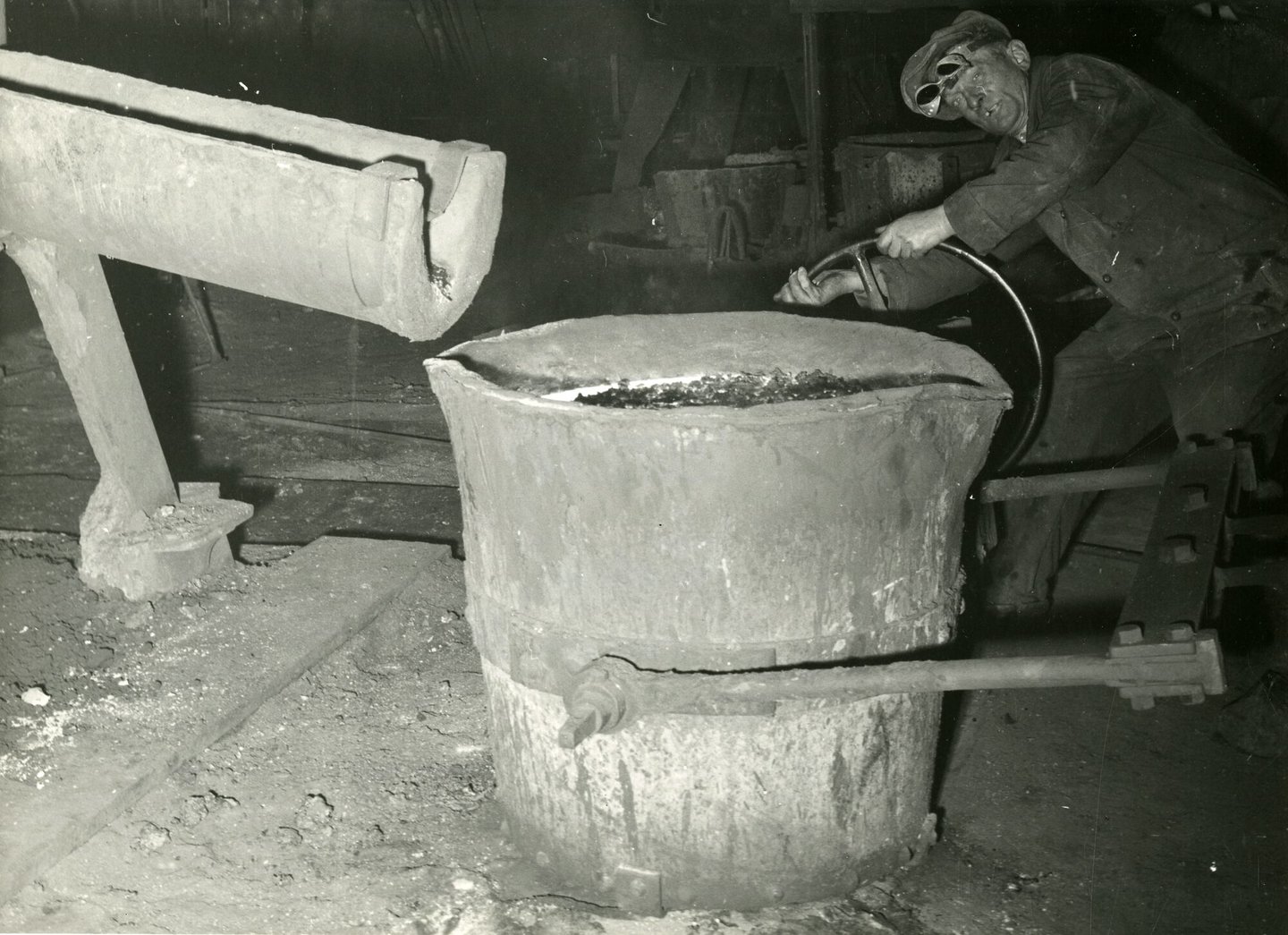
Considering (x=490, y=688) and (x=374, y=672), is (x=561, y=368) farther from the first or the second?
(x=374, y=672)

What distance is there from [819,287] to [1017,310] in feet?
1.85

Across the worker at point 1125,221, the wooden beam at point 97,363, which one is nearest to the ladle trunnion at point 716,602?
the worker at point 1125,221

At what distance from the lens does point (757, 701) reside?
6.73 feet

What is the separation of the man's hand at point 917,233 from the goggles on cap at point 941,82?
0.41 metres

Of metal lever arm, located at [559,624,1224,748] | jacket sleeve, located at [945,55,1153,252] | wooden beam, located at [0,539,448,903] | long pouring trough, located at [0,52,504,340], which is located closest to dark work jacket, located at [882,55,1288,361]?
jacket sleeve, located at [945,55,1153,252]

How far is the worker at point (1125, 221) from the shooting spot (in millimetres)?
3082

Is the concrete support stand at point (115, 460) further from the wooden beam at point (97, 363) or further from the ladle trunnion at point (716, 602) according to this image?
the ladle trunnion at point (716, 602)

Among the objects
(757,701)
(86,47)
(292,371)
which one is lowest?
(292,371)

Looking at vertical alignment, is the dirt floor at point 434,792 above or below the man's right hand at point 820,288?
below

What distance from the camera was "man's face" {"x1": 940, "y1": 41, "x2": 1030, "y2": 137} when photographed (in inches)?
127

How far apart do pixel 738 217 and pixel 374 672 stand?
481 centimetres

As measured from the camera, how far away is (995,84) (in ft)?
10.7

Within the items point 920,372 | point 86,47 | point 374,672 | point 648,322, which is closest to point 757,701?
point 920,372

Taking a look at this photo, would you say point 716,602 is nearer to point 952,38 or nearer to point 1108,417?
point 952,38
